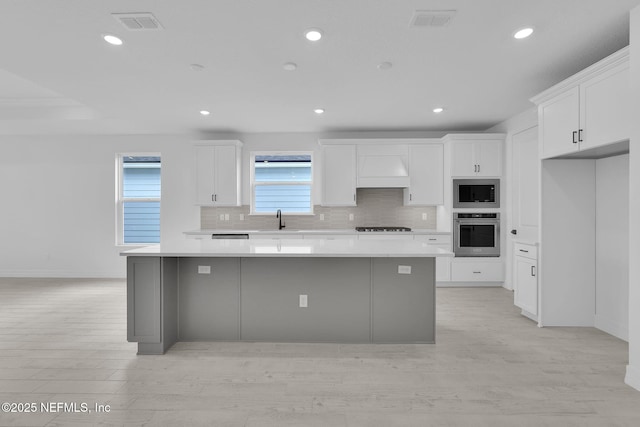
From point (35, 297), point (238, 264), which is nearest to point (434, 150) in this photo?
point (238, 264)

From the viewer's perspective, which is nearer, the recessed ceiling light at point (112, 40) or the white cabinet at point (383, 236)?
the recessed ceiling light at point (112, 40)

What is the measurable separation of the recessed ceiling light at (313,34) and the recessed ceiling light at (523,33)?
1.56 m

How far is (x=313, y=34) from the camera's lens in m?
2.56

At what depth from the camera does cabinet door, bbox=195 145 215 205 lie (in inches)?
217

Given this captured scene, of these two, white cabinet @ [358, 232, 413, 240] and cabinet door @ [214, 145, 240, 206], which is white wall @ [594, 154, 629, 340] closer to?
white cabinet @ [358, 232, 413, 240]

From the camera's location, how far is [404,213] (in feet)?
19.0

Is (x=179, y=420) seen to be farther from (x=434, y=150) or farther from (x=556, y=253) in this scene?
(x=434, y=150)

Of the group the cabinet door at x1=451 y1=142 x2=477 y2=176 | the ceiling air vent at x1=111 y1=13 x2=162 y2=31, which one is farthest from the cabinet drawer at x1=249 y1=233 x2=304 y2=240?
the ceiling air vent at x1=111 y1=13 x2=162 y2=31

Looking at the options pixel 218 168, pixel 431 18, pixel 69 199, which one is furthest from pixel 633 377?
pixel 69 199

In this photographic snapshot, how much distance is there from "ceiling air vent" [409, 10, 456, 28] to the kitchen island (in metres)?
1.79

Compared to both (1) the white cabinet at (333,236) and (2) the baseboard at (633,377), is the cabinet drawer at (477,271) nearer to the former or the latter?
(1) the white cabinet at (333,236)

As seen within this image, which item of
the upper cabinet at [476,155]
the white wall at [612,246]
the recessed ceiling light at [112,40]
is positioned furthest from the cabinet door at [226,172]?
the white wall at [612,246]

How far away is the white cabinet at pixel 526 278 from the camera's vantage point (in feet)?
11.5

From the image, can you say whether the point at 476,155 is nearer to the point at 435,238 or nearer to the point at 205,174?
the point at 435,238
